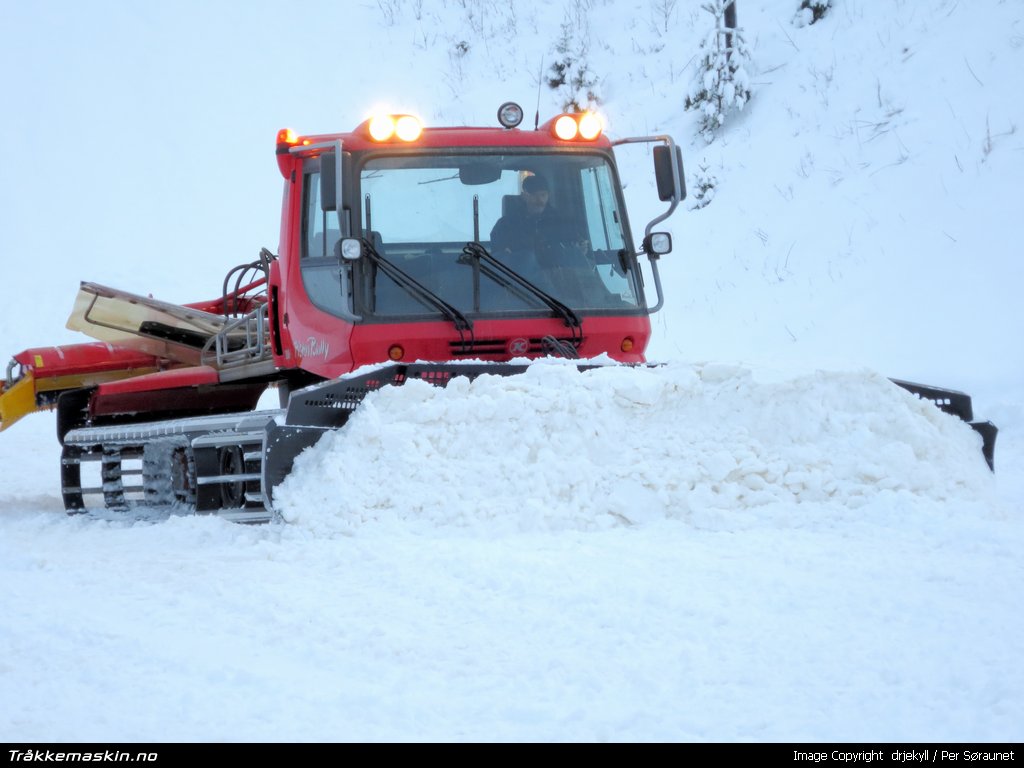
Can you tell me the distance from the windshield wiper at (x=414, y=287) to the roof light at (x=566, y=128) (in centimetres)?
119

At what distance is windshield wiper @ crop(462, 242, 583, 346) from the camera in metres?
6.28

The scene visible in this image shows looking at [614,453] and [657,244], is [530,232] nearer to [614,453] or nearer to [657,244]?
[657,244]

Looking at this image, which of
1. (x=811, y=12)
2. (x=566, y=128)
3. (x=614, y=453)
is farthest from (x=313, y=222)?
(x=811, y=12)

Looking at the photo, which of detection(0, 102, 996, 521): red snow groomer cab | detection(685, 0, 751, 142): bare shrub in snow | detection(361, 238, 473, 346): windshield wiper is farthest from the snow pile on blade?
detection(685, 0, 751, 142): bare shrub in snow

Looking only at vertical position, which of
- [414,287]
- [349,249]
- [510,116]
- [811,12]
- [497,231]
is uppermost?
[811,12]

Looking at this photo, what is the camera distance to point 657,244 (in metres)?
6.72

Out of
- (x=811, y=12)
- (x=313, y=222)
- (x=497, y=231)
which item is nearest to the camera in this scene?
(x=497, y=231)

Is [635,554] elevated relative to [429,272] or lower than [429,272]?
lower

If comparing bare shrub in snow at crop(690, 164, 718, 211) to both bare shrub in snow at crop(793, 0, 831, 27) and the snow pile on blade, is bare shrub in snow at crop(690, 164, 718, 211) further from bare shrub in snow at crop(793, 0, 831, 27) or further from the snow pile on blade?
the snow pile on blade

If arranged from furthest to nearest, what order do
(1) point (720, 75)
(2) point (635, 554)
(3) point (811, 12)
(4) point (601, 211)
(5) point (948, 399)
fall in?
1. (3) point (811, 12)
2. (1) point (720, 75)
3. (4) point (601, 211)
4. (5) point (948, 399)
5. (2) point (635, 554)

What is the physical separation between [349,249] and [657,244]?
1.73 metres

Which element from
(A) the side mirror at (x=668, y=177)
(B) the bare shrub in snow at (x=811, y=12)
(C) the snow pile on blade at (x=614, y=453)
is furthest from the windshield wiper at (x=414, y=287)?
(B) the bare shrub in snow at (x=811, y=12)

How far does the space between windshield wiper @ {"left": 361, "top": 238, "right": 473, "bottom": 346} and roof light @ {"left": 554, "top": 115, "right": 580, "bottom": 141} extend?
119 cm
